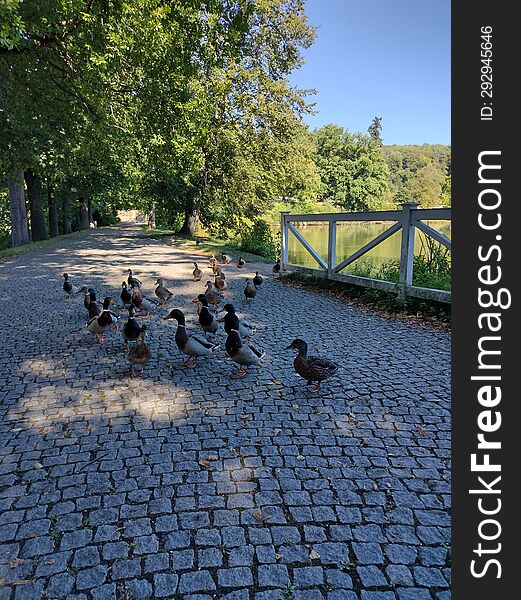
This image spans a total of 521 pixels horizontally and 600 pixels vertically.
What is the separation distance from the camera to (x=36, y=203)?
85.2 feet

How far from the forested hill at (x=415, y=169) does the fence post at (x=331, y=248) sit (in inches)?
2842

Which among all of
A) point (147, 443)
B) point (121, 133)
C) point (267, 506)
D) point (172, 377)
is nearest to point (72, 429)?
point (147, 443)

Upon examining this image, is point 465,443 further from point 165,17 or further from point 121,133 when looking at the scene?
point 121,133

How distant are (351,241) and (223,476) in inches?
322

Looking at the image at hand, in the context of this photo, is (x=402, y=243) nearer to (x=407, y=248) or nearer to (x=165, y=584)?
(x=407, y=248)

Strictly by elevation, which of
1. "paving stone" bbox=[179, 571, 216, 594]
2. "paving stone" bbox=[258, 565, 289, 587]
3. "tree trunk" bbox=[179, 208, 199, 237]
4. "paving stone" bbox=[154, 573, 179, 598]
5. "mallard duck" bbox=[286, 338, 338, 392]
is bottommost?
"paving stone" bbox=[258, 565, 289, 587]

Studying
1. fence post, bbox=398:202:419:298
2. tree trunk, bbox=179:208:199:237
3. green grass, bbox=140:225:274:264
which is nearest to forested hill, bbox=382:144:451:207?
tree trunk, bbox=179:208:199:237

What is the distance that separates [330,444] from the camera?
12.8 feet

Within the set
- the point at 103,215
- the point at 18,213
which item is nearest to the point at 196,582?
the point at 18,213

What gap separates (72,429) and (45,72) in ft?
41.5

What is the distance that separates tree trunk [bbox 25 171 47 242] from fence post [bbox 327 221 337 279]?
20412 mm

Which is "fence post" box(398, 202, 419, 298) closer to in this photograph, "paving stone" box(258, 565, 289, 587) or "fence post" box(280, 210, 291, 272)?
"fence post" box(280, 210, 291, 272)

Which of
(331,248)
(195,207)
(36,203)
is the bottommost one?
(331,248)

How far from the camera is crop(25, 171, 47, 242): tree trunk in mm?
25234
